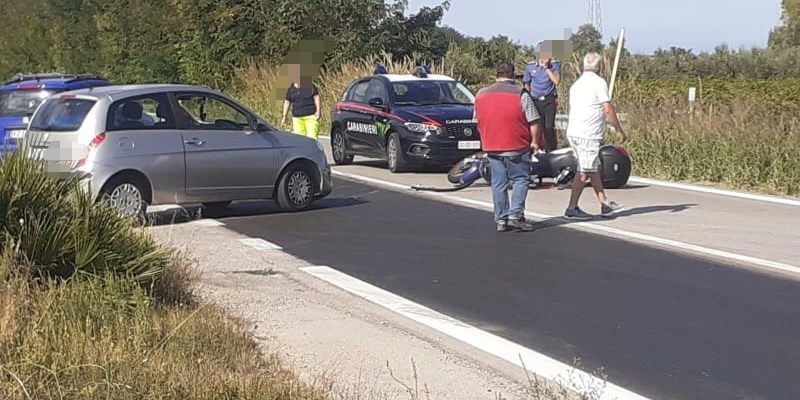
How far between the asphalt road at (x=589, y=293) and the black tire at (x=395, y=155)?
5333 mm

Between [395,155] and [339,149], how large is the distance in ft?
8.32

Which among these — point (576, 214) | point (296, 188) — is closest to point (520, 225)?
point (576, 214)

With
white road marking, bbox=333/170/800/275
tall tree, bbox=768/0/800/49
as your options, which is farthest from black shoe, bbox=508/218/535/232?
tall tree, bbox=768/0/800/49

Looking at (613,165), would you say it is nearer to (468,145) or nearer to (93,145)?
(468,145)

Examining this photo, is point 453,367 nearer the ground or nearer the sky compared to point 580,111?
nearer the ground

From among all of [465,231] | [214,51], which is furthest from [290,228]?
[214,51]

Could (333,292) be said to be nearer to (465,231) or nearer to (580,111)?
(465,231)

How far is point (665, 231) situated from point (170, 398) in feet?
25.3

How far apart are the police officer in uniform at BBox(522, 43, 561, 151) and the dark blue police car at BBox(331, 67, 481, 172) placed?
154 cm

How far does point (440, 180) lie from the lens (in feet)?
59.1

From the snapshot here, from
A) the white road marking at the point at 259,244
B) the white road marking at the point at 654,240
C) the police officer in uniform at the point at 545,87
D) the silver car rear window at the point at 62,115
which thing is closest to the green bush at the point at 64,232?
the white road marking at the point at 259,244

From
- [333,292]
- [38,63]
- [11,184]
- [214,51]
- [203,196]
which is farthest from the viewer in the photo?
Result: [38,63]

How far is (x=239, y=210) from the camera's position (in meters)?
14.5

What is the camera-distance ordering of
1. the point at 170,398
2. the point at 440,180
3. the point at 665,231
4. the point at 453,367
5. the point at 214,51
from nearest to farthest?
the point at 170,398, the point at 453,367, the point at 665,231, the point at 440,180, the point at 214,51
